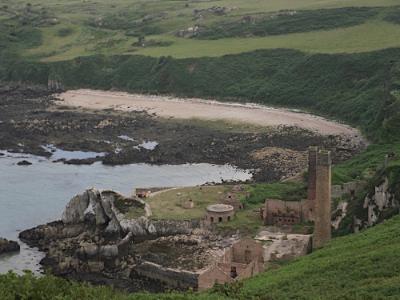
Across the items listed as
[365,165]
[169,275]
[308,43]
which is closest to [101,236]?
[169,275]

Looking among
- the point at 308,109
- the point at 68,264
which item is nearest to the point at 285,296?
the point at 68,264

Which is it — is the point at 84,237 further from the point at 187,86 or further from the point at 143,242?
the point at 187,86

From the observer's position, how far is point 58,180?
8212 centimetres

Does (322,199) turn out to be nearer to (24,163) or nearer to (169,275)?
(169,275)

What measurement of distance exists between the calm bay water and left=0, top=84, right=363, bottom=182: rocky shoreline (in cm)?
222

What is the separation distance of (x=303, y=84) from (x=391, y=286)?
9430 cm

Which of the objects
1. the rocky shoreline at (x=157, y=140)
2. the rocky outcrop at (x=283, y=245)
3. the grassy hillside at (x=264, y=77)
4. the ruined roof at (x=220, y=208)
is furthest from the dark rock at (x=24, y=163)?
the rocky outcrop at (x=283, y=245)

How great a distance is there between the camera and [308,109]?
117m

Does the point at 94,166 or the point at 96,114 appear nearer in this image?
the point at 94,166

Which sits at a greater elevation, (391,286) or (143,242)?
(391,286)

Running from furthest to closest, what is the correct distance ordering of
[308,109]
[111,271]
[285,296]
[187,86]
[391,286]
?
[187,86] → [308,109] → [111,271] → [285,296] → [391,286]

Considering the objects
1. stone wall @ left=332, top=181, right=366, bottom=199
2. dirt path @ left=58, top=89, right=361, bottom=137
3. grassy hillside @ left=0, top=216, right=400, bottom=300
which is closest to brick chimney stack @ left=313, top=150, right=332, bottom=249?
grassy hillside @ left=0, top=216, right=400, bottom=300

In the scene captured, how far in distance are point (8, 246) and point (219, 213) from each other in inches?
643

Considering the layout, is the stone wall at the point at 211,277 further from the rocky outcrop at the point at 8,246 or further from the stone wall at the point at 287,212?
the rocky outcrop at the point at 8,246
